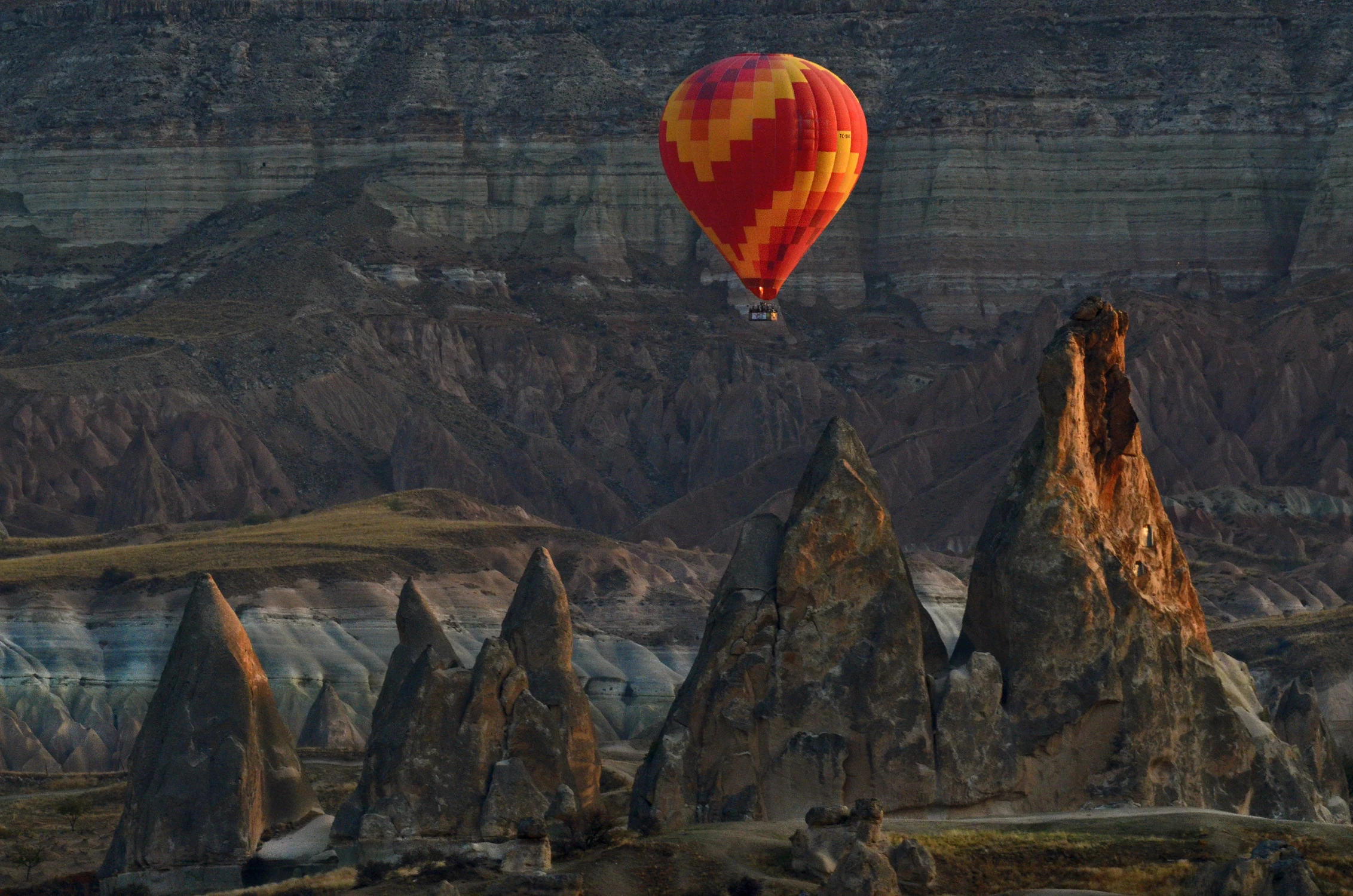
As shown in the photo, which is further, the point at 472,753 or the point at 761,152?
the point at 761,152

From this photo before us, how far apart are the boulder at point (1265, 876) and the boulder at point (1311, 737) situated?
9787mm

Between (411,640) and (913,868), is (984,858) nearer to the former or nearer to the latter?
(913,868)

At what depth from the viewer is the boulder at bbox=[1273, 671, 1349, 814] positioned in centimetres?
5412

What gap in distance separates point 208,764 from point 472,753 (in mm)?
4424

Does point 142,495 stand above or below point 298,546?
below

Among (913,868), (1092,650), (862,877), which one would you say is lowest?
(913,868)

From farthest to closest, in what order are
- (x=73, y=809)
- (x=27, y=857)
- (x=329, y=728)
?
(x=329, y=728) → (x=73, y=809) → (x=27, y=857)

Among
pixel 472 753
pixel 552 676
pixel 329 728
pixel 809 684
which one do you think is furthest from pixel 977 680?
pixel 329 728

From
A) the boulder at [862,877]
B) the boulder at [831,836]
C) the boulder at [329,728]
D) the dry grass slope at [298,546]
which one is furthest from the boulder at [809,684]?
the dry grass slope at [298,546]

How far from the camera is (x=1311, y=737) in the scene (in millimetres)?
57031

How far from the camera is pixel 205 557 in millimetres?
130500

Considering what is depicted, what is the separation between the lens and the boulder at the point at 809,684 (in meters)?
49.4

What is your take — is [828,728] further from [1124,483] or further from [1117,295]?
[1117,295]

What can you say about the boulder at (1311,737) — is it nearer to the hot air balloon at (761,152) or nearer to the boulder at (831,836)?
the boulder at (831,836)
